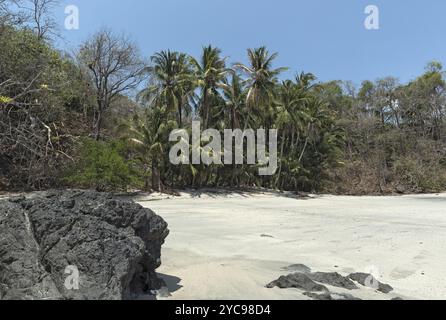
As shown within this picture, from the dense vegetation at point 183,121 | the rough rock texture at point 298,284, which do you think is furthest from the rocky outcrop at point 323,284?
the dense vegetation at point 183,121

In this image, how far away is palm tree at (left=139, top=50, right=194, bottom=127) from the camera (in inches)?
1209

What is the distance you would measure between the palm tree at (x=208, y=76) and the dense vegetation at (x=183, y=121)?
0.29ft

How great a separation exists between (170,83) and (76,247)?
27.4 m

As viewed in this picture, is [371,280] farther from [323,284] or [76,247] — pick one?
[76,247]

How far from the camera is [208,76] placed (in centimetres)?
3234

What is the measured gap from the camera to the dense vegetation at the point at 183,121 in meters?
21.0

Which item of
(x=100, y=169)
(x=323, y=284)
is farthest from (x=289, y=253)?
(x=100, y=169)

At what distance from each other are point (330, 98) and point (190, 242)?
47276mm

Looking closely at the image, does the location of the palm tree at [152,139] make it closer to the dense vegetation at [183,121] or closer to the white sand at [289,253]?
the dense vegetation at [183,121]

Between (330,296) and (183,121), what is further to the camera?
(183,121)

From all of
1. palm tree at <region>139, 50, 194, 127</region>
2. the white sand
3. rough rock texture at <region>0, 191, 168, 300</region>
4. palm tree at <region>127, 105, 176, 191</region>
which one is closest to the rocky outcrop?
the white sand

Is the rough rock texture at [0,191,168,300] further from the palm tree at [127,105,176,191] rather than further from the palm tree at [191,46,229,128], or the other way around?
the palm tree at [191,46,229,128]
